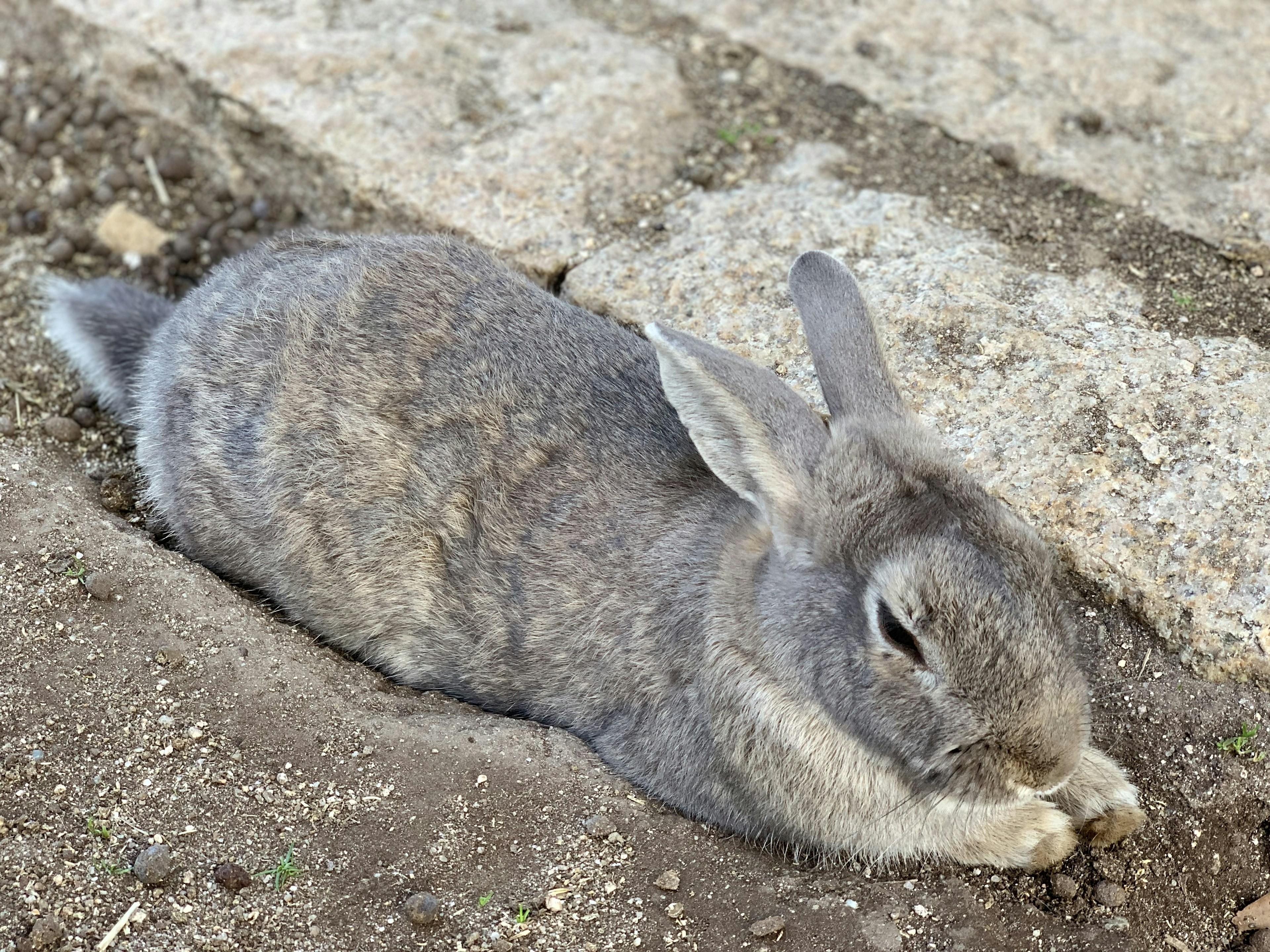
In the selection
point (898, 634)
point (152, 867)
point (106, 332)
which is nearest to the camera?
point (898, 634)

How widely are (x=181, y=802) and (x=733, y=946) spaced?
181cm

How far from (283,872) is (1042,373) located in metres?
3.46

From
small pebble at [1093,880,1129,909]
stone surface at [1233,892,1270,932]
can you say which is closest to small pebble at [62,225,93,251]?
small pebble at [1093,880,1129,909]

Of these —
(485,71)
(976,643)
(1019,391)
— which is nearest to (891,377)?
(1019,391)

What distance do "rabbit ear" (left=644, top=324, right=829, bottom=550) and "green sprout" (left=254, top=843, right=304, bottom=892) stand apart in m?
1.81

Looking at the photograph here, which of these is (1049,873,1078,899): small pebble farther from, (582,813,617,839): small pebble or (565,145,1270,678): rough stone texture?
(582,813,617,839): small pebble

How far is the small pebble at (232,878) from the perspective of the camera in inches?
152

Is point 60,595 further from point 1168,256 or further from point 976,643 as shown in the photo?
point 1168,256

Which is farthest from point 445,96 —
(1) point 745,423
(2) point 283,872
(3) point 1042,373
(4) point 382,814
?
(2) point 283,872

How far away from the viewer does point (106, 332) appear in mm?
5953

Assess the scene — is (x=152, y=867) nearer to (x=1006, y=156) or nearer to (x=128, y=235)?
(x=128, y=235)

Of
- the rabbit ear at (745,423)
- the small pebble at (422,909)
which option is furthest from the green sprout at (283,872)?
the rabbit ear at (745,423)

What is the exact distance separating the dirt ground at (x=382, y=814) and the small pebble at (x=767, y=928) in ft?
0.04

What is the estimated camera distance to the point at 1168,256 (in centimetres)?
593
